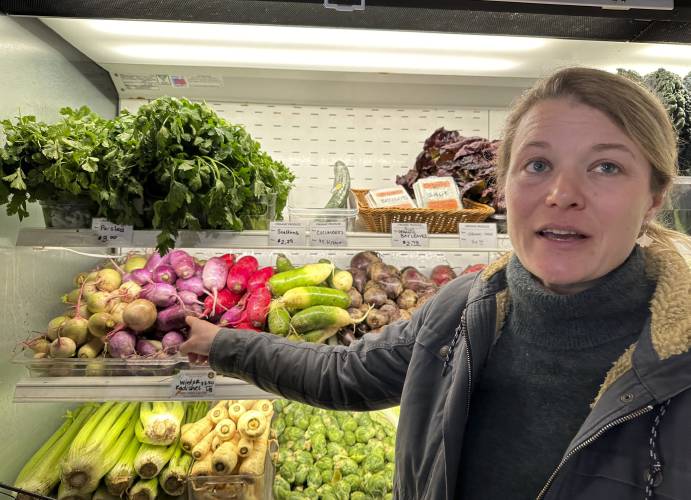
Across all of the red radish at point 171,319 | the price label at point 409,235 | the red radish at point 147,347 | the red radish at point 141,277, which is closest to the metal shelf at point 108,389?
the red radish at point 147,347

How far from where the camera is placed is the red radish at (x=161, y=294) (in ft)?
6.72

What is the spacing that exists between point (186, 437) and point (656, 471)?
1.64 meters

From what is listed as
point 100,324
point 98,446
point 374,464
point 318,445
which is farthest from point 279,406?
point 100,324

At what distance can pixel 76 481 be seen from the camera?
6.33ft

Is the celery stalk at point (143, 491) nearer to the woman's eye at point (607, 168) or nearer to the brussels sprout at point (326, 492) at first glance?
the brussels sprout at point (326, 492)

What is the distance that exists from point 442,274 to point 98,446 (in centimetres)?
164

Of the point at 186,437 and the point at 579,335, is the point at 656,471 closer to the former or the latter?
the point at 579,335

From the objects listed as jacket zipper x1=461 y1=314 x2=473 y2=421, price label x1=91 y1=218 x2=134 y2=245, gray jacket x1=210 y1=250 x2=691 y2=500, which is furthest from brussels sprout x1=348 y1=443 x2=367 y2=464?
price label x1=91 y1=218 x2=134 y2=245

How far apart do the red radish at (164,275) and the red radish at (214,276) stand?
0.13 metres

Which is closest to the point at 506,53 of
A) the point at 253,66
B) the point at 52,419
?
the point at 253,66

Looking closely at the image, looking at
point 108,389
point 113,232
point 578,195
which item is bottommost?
point 108,389

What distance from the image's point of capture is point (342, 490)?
2.07 metres

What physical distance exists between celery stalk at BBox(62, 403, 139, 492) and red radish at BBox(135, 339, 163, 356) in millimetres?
409

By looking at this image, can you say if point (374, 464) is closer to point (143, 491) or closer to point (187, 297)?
point (143, 491)
